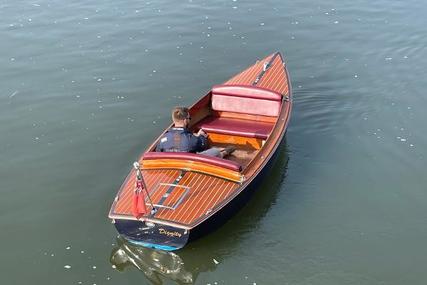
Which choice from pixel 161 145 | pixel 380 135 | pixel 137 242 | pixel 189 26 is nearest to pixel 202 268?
pixel 137 242

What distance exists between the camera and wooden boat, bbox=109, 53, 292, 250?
29.7ft

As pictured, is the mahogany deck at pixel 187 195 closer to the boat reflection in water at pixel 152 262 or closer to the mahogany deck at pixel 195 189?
the mahogany deck at pixel 195 189

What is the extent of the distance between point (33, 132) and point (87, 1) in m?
9.57

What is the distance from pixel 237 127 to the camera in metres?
12.1

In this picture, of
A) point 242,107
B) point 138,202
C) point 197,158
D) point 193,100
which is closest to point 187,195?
point 197,158

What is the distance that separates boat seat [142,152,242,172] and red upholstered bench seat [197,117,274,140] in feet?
6.17

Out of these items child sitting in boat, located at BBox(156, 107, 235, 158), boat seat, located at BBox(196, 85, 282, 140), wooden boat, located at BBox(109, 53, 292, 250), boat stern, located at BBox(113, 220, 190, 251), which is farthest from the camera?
boat seat, located at BBox(196, 85, 282, 140)

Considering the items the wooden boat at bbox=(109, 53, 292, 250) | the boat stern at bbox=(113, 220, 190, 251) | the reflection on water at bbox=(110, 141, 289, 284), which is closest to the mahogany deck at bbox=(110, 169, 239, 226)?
the wooden boat at bbox=(109, 53, 292, 250)

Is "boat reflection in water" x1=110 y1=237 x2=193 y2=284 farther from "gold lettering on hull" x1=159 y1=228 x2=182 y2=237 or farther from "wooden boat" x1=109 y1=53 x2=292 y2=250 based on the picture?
"gold lettering on hull" x1=159 y1=228 x2=182 y2=237

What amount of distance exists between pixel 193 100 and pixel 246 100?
254 cm

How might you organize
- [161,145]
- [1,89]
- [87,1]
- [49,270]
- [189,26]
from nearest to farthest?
[49,270] < [161,145] < [1,89] < [189,26] < [87,1]

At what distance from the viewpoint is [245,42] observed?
688 inches

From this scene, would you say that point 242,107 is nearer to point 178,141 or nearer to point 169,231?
point 178,141

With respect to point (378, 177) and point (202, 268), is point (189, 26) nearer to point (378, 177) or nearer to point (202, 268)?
point (378, 177)
